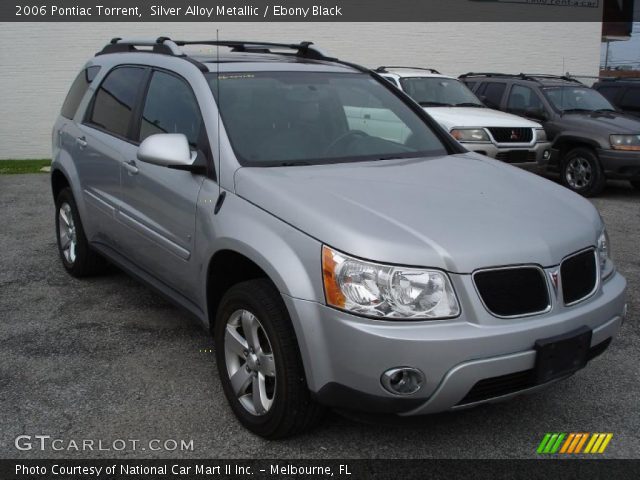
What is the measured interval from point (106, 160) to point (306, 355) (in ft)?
8.22

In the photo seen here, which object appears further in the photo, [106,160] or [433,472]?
[106,160]

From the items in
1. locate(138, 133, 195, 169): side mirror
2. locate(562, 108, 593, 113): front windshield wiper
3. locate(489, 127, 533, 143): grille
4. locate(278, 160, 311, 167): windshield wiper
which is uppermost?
locate(138, 133, 195, 169): side mirror

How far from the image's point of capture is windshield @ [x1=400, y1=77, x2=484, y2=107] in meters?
10.4

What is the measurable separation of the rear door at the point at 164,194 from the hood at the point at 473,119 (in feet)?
18.3

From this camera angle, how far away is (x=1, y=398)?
143 inches

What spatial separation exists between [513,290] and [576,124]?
8.14 metres

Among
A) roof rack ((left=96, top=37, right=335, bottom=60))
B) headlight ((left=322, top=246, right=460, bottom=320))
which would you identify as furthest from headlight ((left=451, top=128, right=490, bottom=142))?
headlight ((left=322, top=246, right=460, bottom=320))

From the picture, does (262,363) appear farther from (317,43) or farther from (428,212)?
(317,43)

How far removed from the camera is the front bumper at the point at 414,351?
8.75 feet

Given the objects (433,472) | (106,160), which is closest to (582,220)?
(433,472)

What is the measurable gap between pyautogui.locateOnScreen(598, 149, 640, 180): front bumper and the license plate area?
7375 millimetres

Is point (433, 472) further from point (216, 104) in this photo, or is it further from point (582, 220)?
point (216, 104)

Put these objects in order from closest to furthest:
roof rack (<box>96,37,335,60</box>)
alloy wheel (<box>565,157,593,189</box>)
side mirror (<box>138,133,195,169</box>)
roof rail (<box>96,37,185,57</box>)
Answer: side mirror (<box>138,133,195,169</box>) → roof rail (<box>96,37,185,57</box>) → roof rack (<box>96,37,335,60</box>) → alloy wheel (<box>565,157,593,189</box>)

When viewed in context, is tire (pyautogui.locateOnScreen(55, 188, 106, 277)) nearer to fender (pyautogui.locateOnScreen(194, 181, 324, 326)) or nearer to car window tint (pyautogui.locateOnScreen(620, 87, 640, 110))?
fender (pyautogui.locateOnScreen(194, 181, 324, 326))
